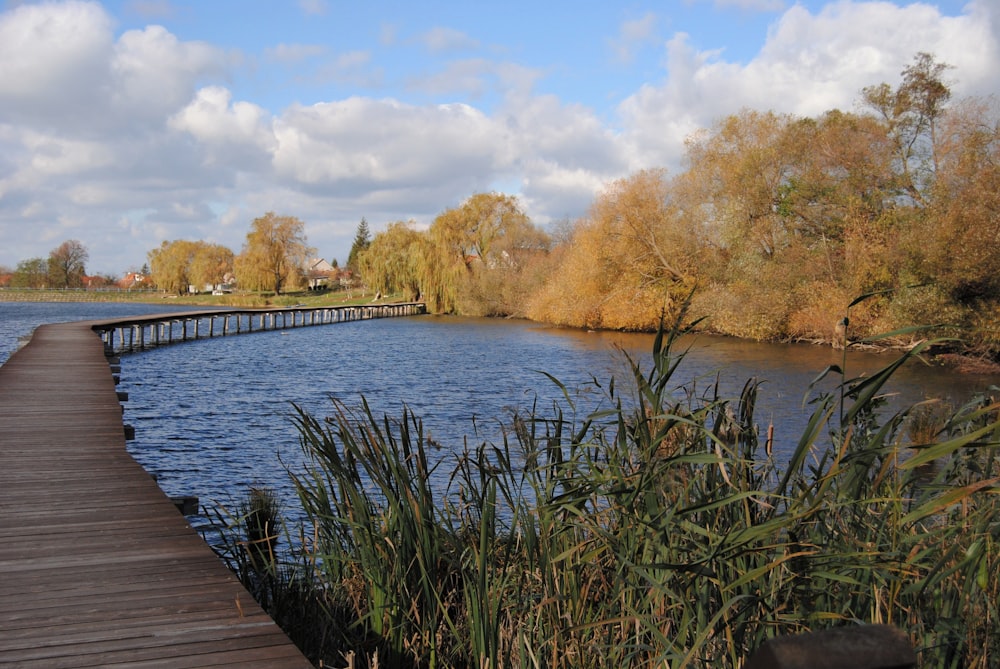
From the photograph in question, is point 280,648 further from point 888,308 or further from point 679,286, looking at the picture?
point 679,286

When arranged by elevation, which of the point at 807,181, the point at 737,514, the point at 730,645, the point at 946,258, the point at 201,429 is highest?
the point at 807,181

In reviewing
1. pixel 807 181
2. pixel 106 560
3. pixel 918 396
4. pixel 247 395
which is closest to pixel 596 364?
pixel 918 396

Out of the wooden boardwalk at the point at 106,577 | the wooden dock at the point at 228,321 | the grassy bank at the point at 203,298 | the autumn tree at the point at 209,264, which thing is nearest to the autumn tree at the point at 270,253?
the grassy bank at the point at 203,298

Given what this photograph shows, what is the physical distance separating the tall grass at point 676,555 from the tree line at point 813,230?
61.7ft

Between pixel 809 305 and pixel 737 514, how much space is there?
85.3ft

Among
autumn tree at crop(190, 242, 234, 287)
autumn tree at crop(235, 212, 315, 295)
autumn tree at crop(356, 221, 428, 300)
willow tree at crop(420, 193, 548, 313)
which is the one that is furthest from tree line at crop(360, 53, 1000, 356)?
autumn tree at crop(190, 242, 234, 287)

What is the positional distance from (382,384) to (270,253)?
49984 millimetres

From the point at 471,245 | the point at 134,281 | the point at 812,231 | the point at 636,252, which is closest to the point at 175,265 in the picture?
the point at 134,281

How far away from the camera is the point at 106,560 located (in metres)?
4.18

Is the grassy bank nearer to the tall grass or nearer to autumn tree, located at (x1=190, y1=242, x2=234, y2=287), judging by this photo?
autumn tree, located at (x1=190, y1=242, x2=234, y2=287)

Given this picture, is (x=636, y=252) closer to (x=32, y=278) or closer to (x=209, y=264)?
(x=209, y=264)

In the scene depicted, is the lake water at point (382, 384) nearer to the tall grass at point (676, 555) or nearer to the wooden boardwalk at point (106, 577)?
the tall grass at point (676, 555)

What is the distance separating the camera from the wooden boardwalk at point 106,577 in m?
3.10

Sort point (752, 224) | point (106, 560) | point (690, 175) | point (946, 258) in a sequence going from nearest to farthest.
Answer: point (106, 560), point (946, 258), point (752, 224), point (690, 175)
